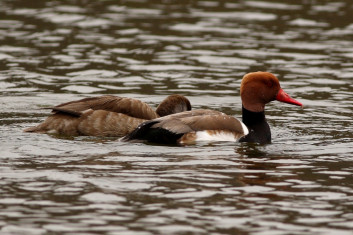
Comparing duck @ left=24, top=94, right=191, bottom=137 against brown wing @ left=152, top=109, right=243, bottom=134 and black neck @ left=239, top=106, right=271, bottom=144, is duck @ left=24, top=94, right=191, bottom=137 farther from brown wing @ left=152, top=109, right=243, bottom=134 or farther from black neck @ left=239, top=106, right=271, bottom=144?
black neck @ left=239, top=106, right=271, bottom=144

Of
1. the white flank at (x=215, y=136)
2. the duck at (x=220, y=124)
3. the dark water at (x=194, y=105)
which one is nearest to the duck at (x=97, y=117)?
the dark water at (x=194, y=105)

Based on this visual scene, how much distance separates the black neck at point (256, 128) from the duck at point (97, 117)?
131 centimetres

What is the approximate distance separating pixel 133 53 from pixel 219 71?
2.22 meters

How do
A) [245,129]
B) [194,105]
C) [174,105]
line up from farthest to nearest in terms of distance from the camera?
1. [194,105]
2. [174,105]
3. [245,129]

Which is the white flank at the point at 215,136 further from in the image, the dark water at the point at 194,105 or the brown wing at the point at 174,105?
the brown wing at the point at 174,105

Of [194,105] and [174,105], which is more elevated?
[174,105]

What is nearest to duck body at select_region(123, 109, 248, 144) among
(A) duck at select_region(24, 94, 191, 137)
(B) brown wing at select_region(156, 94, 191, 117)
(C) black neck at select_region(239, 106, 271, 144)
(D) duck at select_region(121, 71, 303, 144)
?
(D) duck at select_region(121, 71, 303, 144)

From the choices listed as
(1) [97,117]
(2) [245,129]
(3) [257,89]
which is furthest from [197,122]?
(1) [97,117]


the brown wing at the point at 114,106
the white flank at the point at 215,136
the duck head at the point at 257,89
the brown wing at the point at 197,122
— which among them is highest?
the duck head at the point at 257,89

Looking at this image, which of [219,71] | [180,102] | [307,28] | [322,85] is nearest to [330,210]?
[180,102]

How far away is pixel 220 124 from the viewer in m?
11.7

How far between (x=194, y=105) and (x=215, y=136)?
3508 mm

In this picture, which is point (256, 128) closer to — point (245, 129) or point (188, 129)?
point (245, 129)

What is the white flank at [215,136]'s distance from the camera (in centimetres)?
1164
